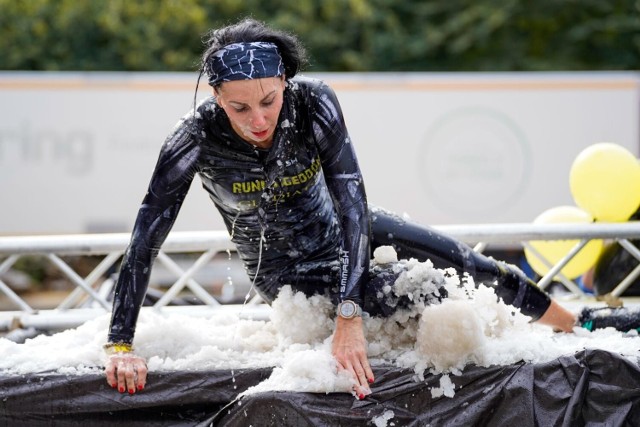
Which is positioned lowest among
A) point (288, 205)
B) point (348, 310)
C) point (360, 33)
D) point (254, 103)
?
point (348, 310)

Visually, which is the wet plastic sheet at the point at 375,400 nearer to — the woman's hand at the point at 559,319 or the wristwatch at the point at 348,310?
the wristwatch at the point at 348,310

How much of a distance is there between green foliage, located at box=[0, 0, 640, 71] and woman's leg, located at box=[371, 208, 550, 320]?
373 inches

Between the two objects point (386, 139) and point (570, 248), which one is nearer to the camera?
point (570, 248)

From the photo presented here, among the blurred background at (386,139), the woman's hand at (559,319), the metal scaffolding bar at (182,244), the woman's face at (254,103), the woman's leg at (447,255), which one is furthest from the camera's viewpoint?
the blurred background at (386,139)

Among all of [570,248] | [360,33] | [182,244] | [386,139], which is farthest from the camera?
[360,33]

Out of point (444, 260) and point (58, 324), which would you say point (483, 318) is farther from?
point (58, 324)

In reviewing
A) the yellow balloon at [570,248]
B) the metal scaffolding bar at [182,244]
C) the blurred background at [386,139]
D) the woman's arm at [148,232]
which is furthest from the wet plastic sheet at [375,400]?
the blurred background at [386,139]

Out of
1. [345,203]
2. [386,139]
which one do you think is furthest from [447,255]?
[386,139]

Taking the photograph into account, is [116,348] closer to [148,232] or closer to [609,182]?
[148,232]

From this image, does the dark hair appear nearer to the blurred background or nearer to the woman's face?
the woman's face

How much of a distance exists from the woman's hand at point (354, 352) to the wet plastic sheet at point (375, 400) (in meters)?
0.05

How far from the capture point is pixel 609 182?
13.5 ft

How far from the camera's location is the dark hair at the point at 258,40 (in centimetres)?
242

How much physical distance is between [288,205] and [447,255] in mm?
554
